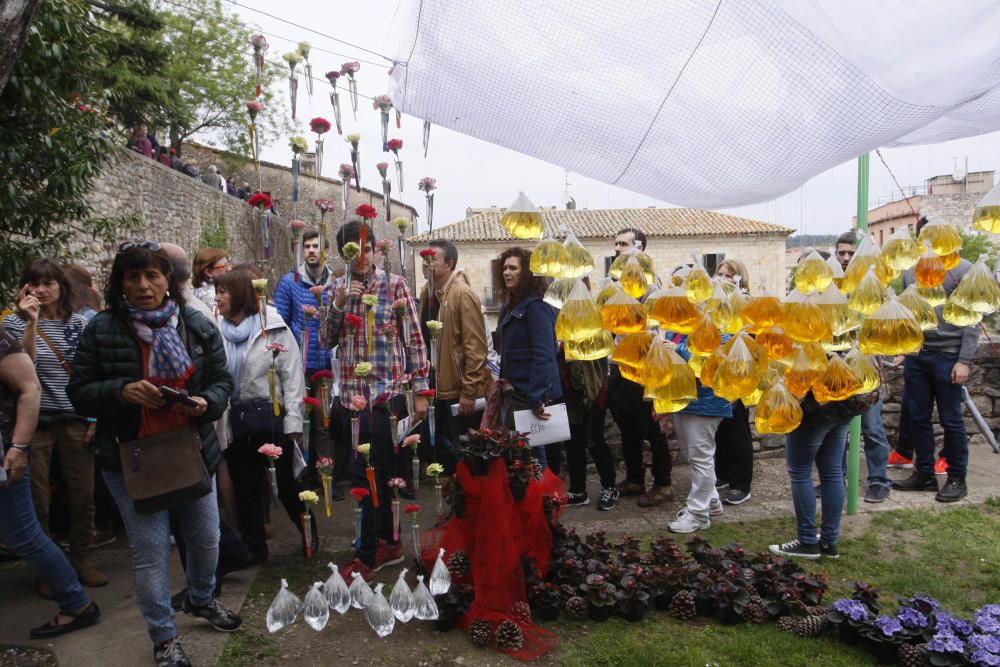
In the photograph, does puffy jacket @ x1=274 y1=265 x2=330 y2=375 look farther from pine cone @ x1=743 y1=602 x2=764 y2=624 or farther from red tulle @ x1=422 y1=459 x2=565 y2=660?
pine cone @ x1=743 y1=602 x2=764 y2=624

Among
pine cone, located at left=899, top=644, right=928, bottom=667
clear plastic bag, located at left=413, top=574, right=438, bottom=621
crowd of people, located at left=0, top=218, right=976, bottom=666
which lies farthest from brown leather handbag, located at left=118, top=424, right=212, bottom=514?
pine cone, located at left=899, top=644, right=928, bottom=667

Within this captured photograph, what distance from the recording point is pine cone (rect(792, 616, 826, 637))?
114 inches

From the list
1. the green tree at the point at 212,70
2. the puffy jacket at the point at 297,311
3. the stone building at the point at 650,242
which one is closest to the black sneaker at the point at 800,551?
the puffy jacket at the point at 297,311

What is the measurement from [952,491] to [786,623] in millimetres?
2492

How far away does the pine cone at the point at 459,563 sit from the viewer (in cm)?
305

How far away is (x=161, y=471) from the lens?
2488 millimetres

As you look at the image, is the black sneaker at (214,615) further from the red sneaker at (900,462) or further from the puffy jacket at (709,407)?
the red sneaker at (900,462)

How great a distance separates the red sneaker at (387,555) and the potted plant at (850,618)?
7.07 feet

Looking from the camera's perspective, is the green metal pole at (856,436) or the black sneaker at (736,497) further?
the black sneaker at (736,497)

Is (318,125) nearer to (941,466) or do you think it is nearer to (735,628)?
(735,628)

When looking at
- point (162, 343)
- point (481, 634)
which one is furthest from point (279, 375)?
point (481, 634)

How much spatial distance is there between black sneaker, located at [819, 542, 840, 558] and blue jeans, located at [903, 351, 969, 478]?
1.58 m

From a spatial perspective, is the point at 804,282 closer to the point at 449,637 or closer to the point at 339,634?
the point at 449,637

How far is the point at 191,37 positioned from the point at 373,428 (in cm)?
2266
